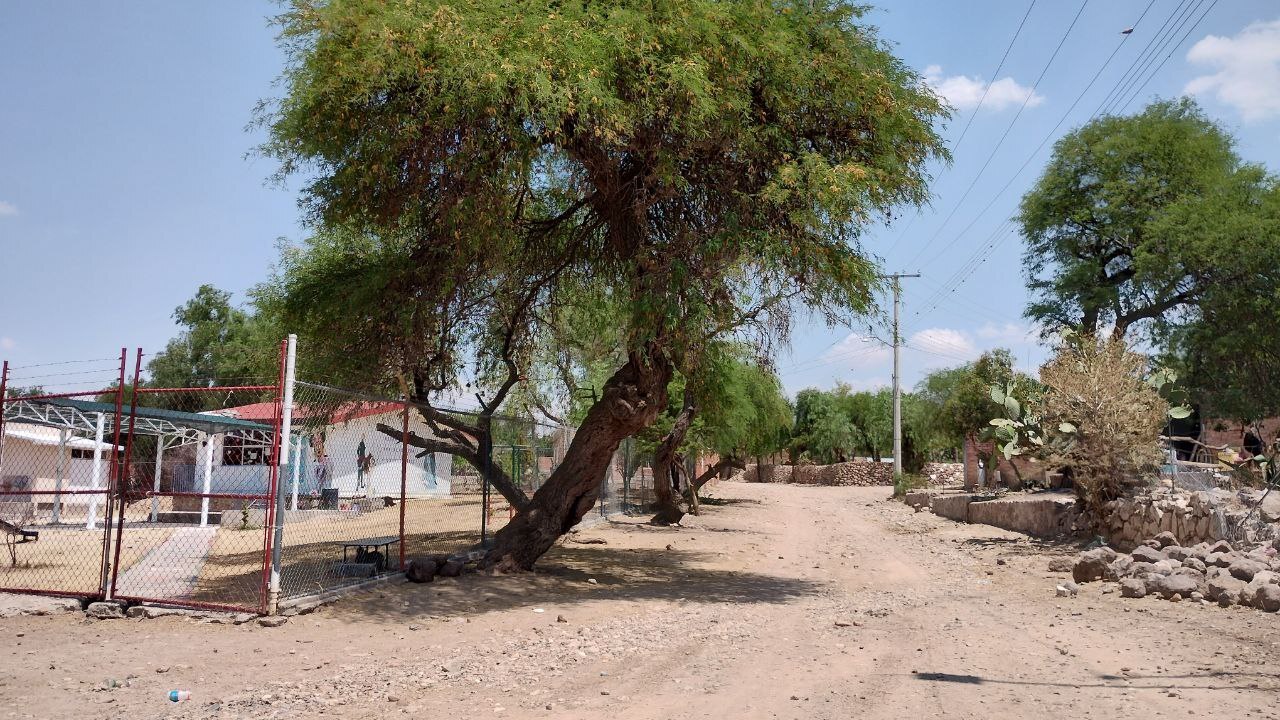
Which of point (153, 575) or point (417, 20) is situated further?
point (153, 575)

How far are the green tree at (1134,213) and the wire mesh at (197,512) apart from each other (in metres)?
26.0

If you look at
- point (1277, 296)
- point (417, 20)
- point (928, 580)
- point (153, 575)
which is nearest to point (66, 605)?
point (153, 575)

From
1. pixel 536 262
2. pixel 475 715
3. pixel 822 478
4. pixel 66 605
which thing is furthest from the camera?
pixel 822 478

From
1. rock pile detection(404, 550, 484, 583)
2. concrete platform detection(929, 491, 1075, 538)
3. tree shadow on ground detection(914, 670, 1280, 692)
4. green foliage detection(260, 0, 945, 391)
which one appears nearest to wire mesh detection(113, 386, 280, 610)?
rock pile detection(404, 550, 484, 583)

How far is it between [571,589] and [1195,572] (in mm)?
8428

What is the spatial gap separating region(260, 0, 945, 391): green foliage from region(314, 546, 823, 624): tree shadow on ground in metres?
3.40

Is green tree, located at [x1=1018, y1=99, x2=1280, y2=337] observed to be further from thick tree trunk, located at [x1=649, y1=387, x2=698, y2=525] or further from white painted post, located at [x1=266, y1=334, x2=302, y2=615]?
white painted post, located at [x1=266, y1=334, x2=302, y2=615]

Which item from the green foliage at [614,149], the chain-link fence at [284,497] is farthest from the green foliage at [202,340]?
the green foliage at [614,149]

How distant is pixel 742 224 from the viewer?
12945 mm

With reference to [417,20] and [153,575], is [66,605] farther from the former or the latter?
[417,20]

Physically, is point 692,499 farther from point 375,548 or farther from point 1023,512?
point 375,548

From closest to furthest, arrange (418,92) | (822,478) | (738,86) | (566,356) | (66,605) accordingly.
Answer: (66,605) → (418,92) → (738,86) → (566,356) → (822,478)

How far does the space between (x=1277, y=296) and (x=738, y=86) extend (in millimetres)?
23356

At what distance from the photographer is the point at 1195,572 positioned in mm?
11969
